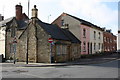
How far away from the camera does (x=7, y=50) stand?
28.9 meters

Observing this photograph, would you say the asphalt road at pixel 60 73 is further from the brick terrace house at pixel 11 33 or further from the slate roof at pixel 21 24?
the slate roof at pixel 21 24

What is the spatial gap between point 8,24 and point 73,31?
1347cm

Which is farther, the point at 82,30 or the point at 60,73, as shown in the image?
the point at 82,30

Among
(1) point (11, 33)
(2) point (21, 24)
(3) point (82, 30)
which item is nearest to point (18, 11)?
(2) point (21, 24)

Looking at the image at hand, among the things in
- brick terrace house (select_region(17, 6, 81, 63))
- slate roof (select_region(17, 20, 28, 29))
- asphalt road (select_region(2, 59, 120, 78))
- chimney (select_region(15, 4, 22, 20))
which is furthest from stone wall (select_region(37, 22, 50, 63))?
chimney (select_region(15, 4, 22, 20))

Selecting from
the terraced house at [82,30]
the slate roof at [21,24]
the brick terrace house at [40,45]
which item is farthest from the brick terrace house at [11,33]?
the terraced house at [82,30]

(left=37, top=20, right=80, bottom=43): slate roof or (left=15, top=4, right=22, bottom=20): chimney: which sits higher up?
(left=15, top=4, right=22, bottom=20): chimney

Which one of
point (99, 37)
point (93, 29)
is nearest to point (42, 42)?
point (93, 29)

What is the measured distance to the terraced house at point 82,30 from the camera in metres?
34.8

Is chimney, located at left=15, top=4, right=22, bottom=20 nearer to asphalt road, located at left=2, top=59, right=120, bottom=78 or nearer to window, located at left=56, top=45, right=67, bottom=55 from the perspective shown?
window, located at left=56, top=45, right=67, bottom=55

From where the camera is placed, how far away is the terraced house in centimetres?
3481

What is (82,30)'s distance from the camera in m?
35.3

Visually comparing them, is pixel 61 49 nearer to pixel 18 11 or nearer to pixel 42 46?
pixel 42 46

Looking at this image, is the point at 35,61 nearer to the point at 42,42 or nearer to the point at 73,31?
the point at 42,42
